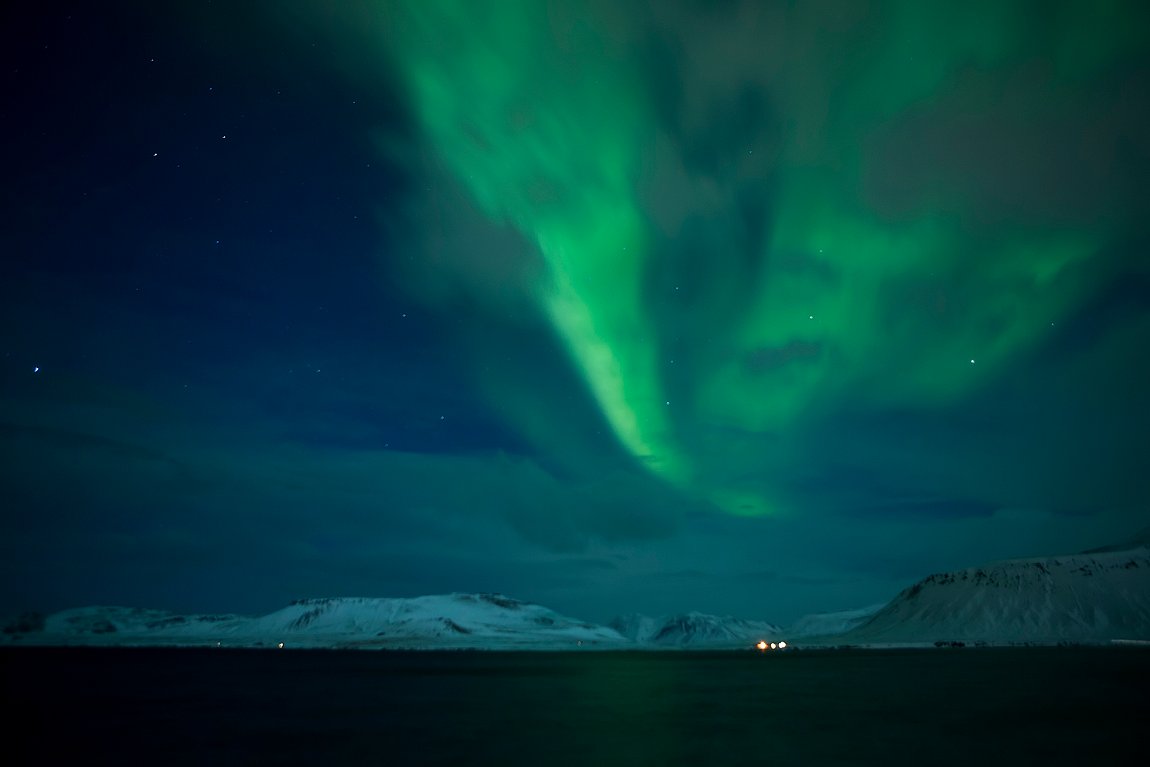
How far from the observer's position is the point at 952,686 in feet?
291

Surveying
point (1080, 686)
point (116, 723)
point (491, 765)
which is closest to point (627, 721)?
point (491, 765)

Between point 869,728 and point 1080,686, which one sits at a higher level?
point 1080,686

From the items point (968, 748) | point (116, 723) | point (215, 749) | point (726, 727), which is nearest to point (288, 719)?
point (116, 723)

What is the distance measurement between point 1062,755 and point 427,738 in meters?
36.0

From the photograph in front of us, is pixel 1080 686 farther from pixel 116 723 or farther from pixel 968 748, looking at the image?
pixel 116 723

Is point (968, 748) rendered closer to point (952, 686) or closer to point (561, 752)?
point (561, 752)

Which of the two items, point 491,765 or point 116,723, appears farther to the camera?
point 116,723

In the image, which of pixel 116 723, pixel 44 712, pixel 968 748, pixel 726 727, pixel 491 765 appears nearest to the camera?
pixel 491 765

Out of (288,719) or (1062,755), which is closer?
(1062,755)

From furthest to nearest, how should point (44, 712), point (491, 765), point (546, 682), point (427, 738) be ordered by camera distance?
point (546, 682)
point (44, 712)
point (427, 738)
point (491, 765)

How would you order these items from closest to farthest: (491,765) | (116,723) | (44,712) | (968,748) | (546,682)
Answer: (491,765), (968,748), (116,723), (44,712), (546,682)

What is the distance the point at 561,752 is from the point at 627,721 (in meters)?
17.3

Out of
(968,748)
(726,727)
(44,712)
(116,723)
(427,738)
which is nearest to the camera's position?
(968,748)

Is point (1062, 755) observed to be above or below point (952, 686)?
below
